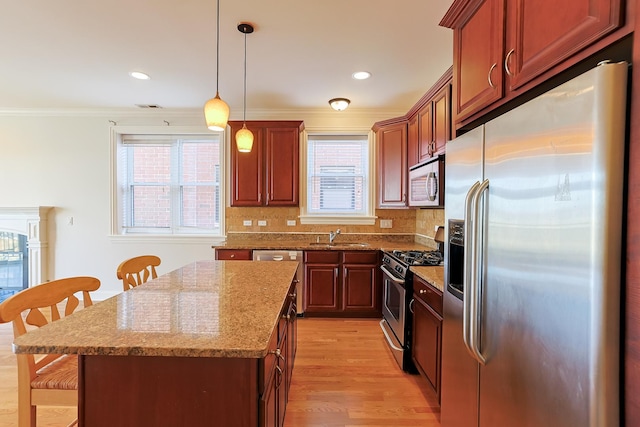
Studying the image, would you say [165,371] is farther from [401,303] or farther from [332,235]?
[332,235]

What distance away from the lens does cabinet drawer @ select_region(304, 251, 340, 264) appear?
3449mm

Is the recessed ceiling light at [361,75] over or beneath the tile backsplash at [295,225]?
over

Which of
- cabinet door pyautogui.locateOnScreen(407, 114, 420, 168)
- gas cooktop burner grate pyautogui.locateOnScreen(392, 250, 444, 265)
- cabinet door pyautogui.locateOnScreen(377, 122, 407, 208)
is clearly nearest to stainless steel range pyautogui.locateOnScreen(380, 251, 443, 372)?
gas cooktop burner grate pyautogui.locateOnScreen(392, 250, 444, 265)

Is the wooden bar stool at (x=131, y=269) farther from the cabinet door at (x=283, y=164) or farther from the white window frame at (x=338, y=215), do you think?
the white window frame at (x=338, y=215)

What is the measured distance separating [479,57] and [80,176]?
4.88m

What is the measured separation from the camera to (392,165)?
354cm

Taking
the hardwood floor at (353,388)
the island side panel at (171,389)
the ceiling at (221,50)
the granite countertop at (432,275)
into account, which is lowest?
the hardwood floor at (353,388)

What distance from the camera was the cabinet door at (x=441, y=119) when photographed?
7.54 ft

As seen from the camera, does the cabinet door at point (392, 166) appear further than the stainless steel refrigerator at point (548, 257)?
Yes

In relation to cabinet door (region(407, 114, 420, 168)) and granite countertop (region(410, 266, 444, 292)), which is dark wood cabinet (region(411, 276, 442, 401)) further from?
cabinet door (region(407, 114, 420, 168))

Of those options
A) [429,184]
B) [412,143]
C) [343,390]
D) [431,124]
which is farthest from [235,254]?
[431,124]

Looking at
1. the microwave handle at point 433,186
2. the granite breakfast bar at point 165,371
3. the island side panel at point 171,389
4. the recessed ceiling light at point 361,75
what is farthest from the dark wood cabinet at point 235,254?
the island side panel at point 171,389

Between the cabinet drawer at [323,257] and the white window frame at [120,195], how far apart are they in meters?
1.38

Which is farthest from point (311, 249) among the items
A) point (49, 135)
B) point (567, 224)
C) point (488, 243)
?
point (49, 135)
